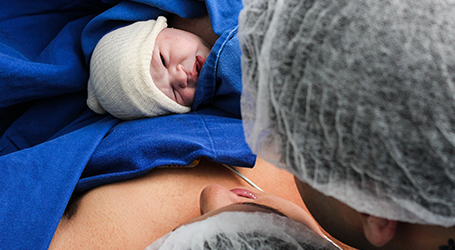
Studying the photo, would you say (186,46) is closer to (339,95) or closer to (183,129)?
(183,129)

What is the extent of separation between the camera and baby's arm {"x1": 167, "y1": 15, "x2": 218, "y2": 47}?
4.45 ft

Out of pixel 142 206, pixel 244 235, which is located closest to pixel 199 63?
pixel 142 206

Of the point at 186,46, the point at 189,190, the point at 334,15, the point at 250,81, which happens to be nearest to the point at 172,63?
the point at 186,46

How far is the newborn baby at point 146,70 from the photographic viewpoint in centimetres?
118

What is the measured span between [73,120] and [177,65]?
541 mm

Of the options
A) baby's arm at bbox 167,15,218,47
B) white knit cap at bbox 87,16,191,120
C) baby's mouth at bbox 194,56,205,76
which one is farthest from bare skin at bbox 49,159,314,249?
baby's arm at bbox 167,15,218,47

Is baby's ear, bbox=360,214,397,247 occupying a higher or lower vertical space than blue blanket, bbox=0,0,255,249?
higher

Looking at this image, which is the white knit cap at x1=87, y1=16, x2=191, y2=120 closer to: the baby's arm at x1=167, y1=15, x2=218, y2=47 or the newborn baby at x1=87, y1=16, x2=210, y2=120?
the newborn baby at x1=87, y1=16, x2=210, y2=120

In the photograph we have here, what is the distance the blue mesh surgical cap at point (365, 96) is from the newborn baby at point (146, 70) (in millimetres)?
754

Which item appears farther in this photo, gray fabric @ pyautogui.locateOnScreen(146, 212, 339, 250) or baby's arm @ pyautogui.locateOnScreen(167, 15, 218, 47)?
baby's arm @ pyautogui.locateOnScreen(167, 15, 218, 47)

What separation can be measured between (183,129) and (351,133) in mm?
769

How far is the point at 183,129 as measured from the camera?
114 centimetres

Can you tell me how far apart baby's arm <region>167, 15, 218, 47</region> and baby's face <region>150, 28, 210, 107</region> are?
3.8 inches

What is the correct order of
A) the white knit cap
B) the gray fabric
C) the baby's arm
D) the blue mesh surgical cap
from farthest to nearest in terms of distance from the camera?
the baby's arm → the white knit cap → the gray fabric → the blue mesh surgical cap
